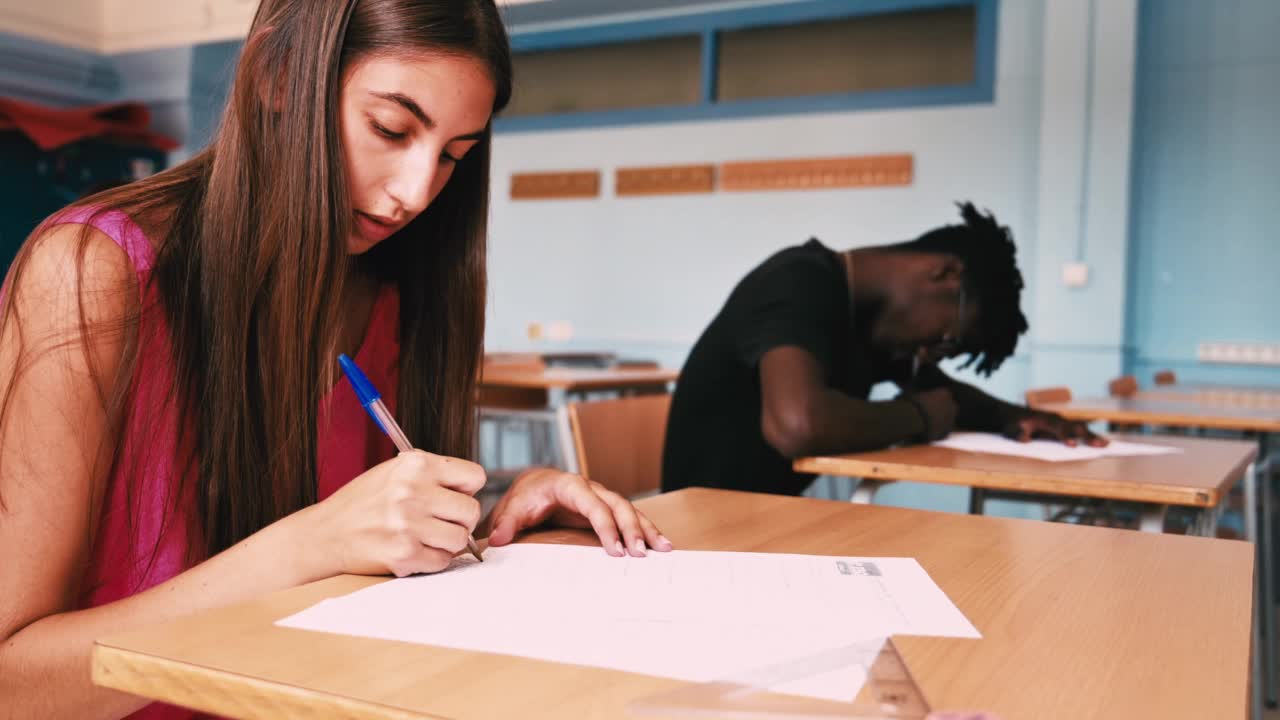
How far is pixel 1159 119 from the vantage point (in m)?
5.05

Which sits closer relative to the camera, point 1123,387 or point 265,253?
point 265,253

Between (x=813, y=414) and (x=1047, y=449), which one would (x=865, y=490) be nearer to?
(x=813, y=414)

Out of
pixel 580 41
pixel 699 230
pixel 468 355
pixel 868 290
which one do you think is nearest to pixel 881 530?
pixel 468 355

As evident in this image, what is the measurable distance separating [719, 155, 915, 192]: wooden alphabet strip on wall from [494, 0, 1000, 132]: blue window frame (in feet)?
0.93

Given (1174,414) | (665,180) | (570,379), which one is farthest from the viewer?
(665,180)

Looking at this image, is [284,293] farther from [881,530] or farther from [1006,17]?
[1006,17]

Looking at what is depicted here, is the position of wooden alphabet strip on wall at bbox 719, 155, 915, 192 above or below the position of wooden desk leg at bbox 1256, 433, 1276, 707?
above

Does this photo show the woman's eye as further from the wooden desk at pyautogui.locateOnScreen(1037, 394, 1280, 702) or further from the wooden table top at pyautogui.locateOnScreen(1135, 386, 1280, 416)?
the wooden table top at pyautogui.locateOnScreen(1135, 386, 1280, 416)

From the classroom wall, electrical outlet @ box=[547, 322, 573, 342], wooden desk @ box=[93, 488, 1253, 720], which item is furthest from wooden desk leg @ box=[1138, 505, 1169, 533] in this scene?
electrical outlet @ box=[547, 322, 573, 342]

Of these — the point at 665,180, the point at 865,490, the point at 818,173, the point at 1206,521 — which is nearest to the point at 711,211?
the point at 665,180

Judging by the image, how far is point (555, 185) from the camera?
651cm

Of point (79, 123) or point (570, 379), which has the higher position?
point (79, 123)

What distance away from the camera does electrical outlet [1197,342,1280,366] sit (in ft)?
15.6

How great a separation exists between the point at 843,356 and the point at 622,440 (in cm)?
49
